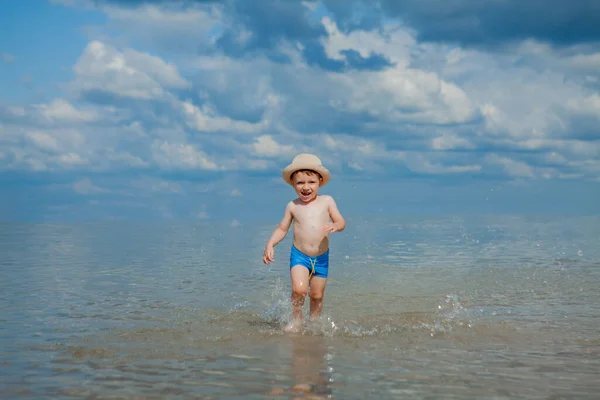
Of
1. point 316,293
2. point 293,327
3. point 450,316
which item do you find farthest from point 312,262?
point 450,316

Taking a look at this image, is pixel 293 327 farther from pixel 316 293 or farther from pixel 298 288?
pixel 316 293

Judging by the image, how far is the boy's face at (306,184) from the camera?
8.04 metres

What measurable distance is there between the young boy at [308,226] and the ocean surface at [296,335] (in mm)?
547

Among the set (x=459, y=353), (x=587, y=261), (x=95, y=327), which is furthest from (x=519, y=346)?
(x=587, y=261)

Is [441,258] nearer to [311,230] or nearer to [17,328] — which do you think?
[311,230]

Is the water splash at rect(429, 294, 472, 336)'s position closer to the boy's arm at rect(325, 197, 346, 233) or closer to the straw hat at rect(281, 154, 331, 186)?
the boy's arm at rect(325, 197, 346, 233)

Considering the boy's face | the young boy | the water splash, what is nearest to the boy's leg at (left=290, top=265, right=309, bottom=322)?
the young boy

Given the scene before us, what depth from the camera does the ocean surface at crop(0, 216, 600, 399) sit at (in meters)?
5.07

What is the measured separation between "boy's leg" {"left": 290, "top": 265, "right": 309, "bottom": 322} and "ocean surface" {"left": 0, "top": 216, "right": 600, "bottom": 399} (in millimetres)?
297

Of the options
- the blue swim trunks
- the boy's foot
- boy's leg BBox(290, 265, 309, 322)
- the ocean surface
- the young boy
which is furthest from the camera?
the blue swim trunks

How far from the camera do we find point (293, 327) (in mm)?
7539

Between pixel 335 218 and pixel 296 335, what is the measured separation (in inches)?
66.1

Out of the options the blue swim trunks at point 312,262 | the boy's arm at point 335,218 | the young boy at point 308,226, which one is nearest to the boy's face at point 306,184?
the young boy at point 308,226

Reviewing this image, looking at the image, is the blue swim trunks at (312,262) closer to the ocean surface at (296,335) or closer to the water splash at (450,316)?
the ocean surface at (296,335)
